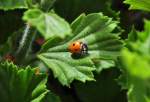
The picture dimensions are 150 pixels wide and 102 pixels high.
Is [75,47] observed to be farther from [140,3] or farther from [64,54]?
[140,3]

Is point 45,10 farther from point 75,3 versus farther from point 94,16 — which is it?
point 75,3

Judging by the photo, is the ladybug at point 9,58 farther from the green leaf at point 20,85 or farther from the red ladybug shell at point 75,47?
the red ladybug shell at point 75,47

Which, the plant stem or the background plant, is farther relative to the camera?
the plant stem

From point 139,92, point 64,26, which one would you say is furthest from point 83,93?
point 139,92

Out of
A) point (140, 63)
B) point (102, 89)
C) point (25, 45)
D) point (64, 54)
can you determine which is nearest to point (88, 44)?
point (64, 54)

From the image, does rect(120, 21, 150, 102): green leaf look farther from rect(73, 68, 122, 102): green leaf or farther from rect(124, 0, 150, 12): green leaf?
rect(73, 68, 122, 102): green leaf

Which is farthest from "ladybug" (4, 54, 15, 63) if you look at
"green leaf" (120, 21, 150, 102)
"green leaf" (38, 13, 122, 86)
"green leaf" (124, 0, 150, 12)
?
"green leaf" (120, 21, 150, 102)
